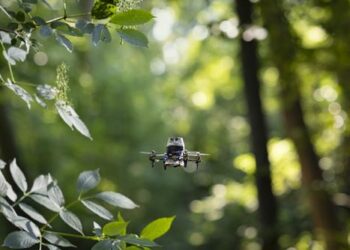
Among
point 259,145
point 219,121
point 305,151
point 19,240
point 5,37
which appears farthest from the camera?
point 219,121

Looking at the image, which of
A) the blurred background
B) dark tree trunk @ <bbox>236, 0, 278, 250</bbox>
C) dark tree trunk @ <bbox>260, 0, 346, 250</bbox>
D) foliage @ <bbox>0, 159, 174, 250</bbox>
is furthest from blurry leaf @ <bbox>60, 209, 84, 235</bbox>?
dark tree trunk @ <bbox>236, 0, 278, 250</bbox>

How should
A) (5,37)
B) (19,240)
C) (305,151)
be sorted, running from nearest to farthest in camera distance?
1. (19,240)
2. (5,37)
3. (305,151)

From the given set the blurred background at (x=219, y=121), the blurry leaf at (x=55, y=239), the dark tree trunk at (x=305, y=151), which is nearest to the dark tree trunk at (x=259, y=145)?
the blurred background at (x=219, y=121)

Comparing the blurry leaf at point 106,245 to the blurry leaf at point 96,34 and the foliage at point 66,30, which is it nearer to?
the foliage at point 66,30

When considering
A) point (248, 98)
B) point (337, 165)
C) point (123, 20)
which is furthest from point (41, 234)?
point (337, 165)

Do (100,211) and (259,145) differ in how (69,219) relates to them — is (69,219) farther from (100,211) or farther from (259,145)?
(259,145)

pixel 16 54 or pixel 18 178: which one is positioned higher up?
pixel 16 54

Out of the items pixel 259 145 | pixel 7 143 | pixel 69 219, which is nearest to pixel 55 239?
pixel 69 219

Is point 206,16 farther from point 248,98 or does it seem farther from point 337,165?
point 337,165
